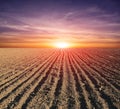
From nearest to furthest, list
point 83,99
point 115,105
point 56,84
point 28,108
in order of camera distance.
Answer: point 28,108 → point 115,105 → point 83,99 → point 56,84

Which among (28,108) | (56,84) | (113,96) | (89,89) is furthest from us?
(56,84)

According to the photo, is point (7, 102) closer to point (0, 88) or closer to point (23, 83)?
point (0, 88)

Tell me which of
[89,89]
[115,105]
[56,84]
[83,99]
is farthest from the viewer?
[56,84]

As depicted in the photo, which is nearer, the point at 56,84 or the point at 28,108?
the point at 28,108

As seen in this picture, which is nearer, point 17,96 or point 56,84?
point 17,96

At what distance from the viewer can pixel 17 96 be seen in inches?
271

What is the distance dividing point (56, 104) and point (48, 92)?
1.50 meters

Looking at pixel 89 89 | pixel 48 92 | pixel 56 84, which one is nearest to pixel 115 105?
pixel 89 89

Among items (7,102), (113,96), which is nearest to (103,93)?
(113,96)

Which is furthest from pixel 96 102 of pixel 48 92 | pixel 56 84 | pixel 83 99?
pixel 56 84

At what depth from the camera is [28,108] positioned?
5.65m

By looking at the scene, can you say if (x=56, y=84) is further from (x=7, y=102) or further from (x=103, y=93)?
(x=7, y=102)

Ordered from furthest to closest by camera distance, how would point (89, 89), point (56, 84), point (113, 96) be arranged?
1. point (56, 84)
2. point (89, 89)
3. point (113, 96)

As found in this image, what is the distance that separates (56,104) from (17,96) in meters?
1.91
